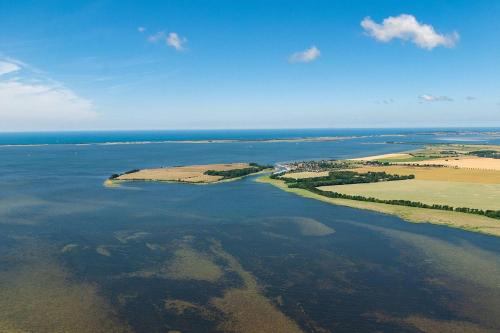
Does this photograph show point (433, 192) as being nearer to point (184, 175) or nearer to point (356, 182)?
point (356, 182)

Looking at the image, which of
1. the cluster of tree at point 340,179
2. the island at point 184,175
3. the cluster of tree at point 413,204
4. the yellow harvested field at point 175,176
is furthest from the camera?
the yellow harvested field at point 175,176

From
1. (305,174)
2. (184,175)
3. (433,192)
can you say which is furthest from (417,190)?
(184,175)

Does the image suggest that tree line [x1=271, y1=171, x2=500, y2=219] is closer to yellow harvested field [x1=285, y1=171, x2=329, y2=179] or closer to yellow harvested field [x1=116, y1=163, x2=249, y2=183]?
yellow harvested field [x1=285, y1=171, x2=329, y2=179]

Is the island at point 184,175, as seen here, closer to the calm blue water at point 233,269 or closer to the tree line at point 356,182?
the tree line at point 356,182

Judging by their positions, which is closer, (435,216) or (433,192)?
(435,216)

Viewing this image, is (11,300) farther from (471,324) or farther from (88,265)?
(471,324)

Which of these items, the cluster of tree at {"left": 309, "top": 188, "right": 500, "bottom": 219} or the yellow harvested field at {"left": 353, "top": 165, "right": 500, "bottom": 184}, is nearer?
the cluster of tree at {"left": 309, "top": 188, "right": 500, "bottom": 219}

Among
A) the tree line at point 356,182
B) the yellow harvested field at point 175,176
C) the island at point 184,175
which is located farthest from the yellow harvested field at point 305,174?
the yellow harvested field at point 175,176

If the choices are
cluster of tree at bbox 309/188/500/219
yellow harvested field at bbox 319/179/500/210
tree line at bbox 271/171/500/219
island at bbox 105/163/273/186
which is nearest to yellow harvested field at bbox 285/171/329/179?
tree line at bbox 271/171/500/219
